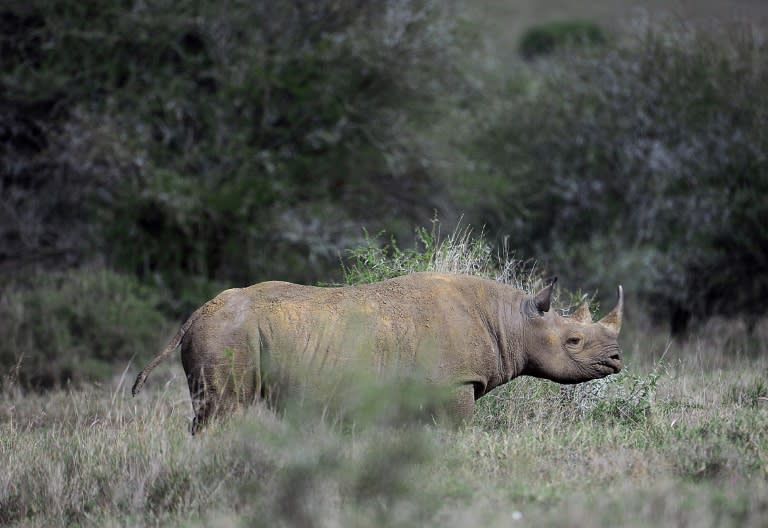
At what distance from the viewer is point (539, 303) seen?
8.25m

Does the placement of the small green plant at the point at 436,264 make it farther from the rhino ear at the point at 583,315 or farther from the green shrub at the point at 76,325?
the green shrub at the point at 76,325

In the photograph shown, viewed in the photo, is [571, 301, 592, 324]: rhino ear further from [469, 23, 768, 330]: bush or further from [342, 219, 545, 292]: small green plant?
[469, 23, 768, 330]: bush

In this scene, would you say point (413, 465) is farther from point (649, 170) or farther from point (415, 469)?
point (649, 170)

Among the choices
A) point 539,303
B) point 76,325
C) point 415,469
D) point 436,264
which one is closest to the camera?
point 415,469

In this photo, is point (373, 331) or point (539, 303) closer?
point (373, 331)

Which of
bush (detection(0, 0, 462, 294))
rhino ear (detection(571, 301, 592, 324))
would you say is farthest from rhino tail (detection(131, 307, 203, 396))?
bush (detection(0, 0, 462, 294))

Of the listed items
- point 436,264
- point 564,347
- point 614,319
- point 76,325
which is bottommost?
point 76,325

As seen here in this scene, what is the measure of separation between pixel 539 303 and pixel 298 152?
12.6 metres

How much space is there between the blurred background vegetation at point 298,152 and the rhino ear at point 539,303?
950 cm

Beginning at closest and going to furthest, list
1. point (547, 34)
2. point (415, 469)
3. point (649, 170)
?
point (415, 469) → point (649, 170) → point (547, 34)

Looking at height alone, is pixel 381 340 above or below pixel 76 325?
above

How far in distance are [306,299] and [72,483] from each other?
6.74 ft

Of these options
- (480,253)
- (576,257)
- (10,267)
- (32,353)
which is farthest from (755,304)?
(10,267)

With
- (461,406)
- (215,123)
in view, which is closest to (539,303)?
(461,406)
